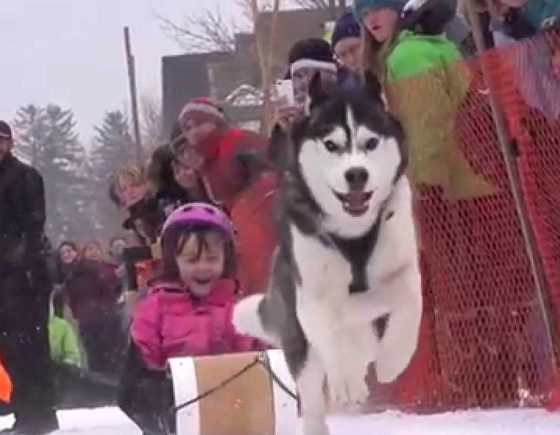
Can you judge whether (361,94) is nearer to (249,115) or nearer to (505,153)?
(505,153)

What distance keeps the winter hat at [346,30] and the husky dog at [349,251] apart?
1646mm

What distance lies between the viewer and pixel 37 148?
6644cm

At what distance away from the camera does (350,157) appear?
464 centimetres

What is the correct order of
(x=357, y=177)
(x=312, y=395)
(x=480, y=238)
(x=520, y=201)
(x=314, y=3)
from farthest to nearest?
(x=314, y=3) < (x=480, y=238) < (x=520, y=201) < (x=312, y=395) < (x=357, y=177)

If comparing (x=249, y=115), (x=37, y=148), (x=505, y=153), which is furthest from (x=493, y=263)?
(x=37, y=148)

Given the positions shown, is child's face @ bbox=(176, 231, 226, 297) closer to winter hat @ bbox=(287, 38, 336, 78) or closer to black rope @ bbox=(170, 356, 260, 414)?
black rope @ bbox=(170, 356, 260, 414)

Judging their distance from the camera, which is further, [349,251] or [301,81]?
[301,81]

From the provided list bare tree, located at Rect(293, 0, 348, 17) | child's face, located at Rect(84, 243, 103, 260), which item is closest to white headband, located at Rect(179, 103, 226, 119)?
child's face, located at Rect(84, 243, 103, 260)

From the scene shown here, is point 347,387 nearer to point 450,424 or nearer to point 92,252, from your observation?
point 450,424

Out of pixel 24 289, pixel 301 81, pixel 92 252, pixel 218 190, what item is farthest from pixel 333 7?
pixel 301 81

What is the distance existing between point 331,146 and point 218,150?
2.20 metres

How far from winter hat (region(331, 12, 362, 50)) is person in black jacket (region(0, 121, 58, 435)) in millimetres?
1573

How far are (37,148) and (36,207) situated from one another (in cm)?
6060

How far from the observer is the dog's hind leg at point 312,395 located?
481 centimetres
